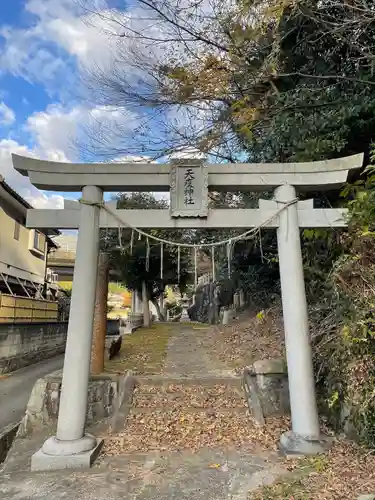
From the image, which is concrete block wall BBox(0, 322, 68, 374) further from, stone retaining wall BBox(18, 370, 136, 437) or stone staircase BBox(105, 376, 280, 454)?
stone staircase BBox(105, 376, 280, 454)

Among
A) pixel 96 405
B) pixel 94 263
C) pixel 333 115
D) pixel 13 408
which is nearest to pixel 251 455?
pixel 96 405

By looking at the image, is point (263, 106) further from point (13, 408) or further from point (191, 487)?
point (13, 408)

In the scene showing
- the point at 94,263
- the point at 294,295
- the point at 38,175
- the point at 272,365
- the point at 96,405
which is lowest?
the point at 96,405

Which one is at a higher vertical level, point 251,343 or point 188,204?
point 188,204

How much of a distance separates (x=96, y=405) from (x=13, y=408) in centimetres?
371

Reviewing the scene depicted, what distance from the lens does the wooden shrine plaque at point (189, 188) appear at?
537 centimetres

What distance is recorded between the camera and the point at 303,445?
4.61m

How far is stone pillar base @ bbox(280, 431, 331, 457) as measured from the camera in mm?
4539

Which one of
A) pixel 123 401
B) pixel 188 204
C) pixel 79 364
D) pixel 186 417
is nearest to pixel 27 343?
pixel 123 401

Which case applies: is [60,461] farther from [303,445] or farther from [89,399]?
[303,445]

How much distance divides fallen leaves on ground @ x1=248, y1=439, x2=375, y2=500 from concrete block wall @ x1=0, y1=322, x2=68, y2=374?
1100 cm

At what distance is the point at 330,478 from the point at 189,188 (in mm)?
3974

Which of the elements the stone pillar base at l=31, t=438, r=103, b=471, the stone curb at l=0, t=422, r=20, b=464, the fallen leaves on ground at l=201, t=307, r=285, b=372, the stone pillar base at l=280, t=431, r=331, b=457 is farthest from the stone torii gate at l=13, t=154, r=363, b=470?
the fallen leaves on ground at l=201, t=307, r=285, b=372

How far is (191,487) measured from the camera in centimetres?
401
